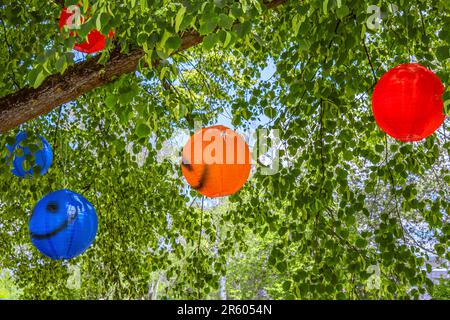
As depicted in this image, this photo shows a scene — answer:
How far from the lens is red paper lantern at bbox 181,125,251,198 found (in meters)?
1.67

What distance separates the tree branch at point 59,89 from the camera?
187 centimetres

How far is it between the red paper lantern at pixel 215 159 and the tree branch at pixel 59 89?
1.38 ft

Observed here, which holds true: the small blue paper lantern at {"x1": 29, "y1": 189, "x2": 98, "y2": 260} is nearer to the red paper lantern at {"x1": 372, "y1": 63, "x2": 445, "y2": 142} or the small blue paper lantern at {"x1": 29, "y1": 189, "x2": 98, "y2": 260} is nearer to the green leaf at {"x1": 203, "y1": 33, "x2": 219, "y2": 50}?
the green leaf at {"x1": 203, "y1": 33, "x2": 219, "y2": 50}

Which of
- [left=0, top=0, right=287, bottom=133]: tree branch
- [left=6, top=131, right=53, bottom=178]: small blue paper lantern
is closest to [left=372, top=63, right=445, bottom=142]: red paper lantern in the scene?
[left=0, top=0, right=287, bottom=133]: tree branch

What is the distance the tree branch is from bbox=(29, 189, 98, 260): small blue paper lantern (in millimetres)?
316

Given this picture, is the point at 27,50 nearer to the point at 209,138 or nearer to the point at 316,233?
the point at 209,138

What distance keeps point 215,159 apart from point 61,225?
0.67m

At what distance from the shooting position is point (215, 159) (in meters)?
1.67

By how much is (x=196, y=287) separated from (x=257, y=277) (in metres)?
8.03

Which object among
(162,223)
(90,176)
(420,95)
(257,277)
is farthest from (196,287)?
(257,277)

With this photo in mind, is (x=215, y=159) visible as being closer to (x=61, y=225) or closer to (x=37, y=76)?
(x=37, y=76)

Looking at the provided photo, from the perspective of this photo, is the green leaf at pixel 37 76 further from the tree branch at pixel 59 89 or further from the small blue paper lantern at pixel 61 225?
the small blue paper lantern at pixel 61 225
